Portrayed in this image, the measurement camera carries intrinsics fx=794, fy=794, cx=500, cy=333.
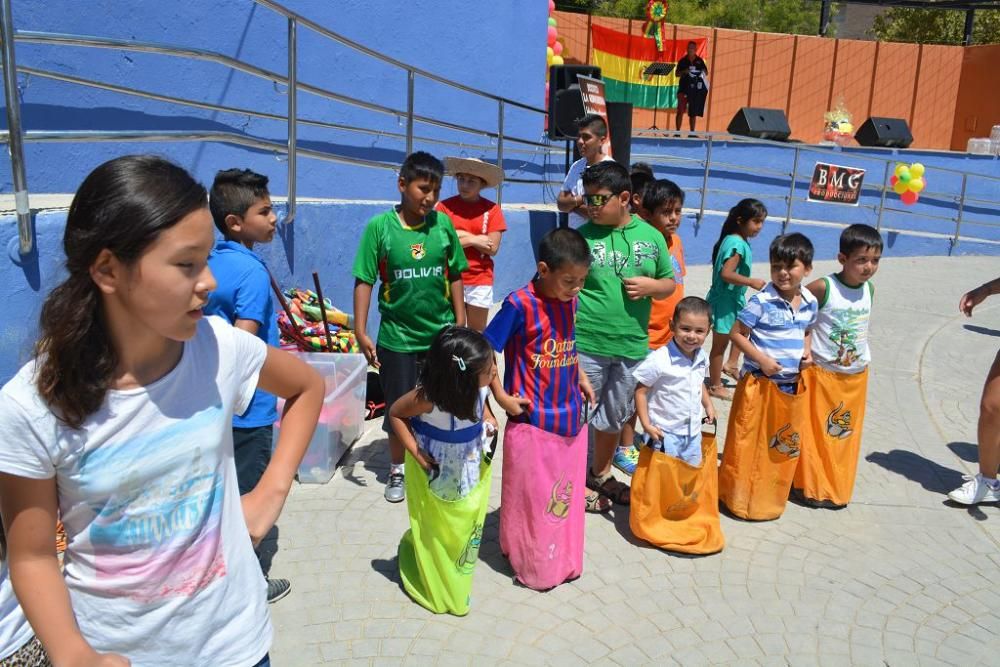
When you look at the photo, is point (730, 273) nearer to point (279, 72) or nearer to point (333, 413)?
point (333, 413)

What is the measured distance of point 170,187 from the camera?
4.65ft

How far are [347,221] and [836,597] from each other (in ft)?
13.8

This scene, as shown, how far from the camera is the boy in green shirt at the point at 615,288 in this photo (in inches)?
156

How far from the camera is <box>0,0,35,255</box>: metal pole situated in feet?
10.0

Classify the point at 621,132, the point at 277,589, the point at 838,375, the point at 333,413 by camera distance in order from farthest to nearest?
1. the point at 621,132
2. the point at 333,413
3. the point at 838,375
4. the point at 277,589

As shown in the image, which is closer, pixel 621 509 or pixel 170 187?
pixel 170 187

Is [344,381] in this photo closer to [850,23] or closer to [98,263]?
[98,263]

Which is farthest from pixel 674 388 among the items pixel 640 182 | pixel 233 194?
pixel 640 182

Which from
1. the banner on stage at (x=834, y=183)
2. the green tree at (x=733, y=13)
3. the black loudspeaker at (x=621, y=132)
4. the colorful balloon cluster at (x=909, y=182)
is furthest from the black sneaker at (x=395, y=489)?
the green tree at (x=733, y=13)

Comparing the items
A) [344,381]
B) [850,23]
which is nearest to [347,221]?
[344,381]

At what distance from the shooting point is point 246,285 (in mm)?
2865

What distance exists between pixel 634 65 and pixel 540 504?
1721cm

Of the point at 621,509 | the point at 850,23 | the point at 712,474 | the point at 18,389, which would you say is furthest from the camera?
the point at 850,23

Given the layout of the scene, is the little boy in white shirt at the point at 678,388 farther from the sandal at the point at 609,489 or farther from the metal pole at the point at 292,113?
the metal pole at the point at 292,113
